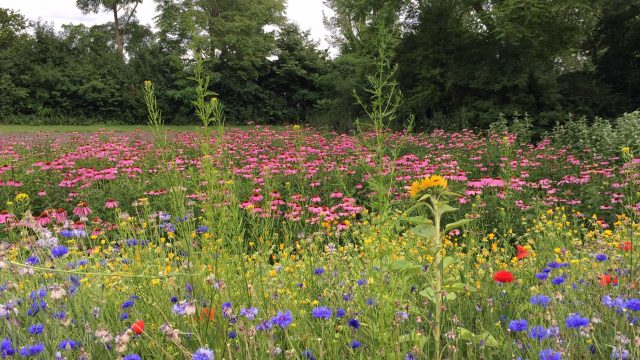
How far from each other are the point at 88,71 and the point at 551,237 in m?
26.0

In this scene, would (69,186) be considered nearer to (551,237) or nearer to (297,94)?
(551,237)

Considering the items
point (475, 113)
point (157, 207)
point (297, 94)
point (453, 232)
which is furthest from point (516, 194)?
point (297, 94)

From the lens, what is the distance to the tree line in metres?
12.4

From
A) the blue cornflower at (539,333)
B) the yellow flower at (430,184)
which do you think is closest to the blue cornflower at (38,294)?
the yellow flower at (430,184)

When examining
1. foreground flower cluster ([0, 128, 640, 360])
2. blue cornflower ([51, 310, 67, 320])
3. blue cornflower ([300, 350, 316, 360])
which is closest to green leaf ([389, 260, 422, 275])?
foreground flower cluster ([0, 128, 640, 360])

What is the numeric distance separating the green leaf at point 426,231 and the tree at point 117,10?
110ft

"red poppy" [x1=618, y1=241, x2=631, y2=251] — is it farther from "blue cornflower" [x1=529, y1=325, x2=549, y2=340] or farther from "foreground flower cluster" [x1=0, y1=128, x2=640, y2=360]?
"blue cornflower" [x1=529, y1=325, x2=549, y2=340]

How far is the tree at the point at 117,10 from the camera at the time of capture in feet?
106

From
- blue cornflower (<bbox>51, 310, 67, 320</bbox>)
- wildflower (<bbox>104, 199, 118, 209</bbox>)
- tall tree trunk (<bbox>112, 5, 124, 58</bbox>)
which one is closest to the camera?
blue cornflower (<bbox>51, 310, 67, 320</bbox>)

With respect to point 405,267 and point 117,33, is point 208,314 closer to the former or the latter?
point 405,267

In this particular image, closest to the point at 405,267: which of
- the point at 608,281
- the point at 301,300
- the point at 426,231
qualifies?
the point at 426,231

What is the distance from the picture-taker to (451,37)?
1354 cm

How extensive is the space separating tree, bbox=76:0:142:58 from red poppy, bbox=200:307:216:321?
110ft

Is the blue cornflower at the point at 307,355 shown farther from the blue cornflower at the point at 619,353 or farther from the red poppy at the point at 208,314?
the blue cornflower at the point at 619,353
